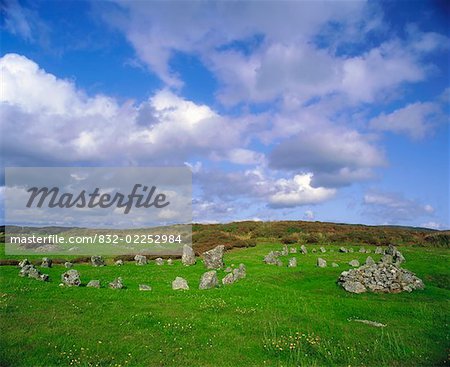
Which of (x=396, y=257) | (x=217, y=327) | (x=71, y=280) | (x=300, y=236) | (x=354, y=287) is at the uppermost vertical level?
(x=300, y=236)

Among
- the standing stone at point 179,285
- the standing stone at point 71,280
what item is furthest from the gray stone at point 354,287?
the standing stone at point 71,280

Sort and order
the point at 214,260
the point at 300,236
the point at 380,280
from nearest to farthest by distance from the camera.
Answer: the point at 380,280, the point at 214,260, the point at 300,236

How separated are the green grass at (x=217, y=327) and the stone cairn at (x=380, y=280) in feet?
3.85

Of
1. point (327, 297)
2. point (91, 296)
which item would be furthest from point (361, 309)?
→ point (91, 296)

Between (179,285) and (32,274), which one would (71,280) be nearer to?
(32,274)

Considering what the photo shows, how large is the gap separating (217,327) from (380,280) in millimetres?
20413

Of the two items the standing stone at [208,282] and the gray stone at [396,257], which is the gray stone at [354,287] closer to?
the standing stone at [208,282]

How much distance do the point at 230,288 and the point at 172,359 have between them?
16464 mm

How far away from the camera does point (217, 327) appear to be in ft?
67.6

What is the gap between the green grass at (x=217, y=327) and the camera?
16.3 metres

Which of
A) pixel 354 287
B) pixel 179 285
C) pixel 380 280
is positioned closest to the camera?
pixel 179 285

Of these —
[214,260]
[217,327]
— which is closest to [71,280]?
[217,327]

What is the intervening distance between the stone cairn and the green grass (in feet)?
3.85

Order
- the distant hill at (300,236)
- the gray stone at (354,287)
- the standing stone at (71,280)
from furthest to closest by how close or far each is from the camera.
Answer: the distant hill at (300,236), the gray stone at (354,287), the standing stone at (71,280)
